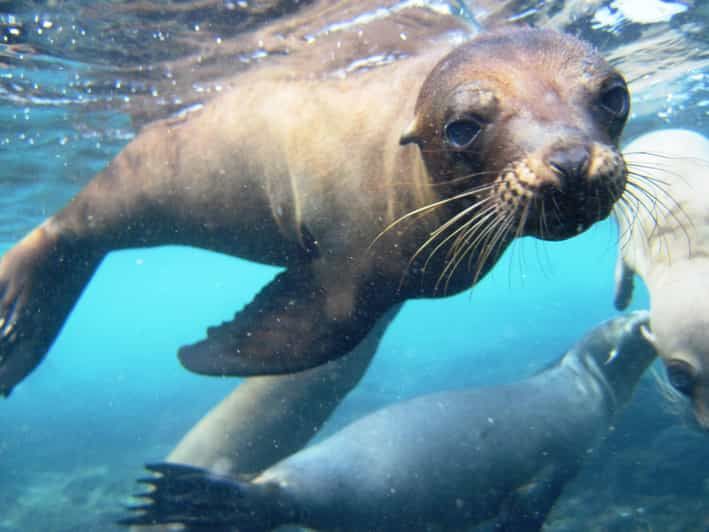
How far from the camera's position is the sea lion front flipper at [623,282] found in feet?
20.3

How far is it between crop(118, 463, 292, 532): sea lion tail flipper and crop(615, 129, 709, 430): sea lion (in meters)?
3.26

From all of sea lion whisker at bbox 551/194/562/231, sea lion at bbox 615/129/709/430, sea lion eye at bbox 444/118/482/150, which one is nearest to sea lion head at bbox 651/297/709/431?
sea lion at bbox 615/129/709/430

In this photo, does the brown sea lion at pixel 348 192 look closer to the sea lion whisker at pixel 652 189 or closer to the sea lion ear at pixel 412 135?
the sea lion ear at pixel 412 135

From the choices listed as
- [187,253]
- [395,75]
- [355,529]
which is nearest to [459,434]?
[355,529]

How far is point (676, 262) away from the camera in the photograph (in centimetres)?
485

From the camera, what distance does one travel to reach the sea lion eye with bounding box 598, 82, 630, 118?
2.30 m

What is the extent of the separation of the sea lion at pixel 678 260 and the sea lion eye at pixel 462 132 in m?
1.56

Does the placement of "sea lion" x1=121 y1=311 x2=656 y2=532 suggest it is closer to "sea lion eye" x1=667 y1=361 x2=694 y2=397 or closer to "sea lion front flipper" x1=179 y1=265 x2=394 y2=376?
"sea lion front flipper" x1=179 y1=265 x2=394 y2=376

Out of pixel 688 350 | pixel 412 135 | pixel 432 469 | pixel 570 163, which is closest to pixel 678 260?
pixel 688 350

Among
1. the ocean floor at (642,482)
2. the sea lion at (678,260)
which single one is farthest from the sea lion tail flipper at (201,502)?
the ocean floor at (642,482)

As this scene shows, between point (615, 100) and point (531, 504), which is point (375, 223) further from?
point (531, 504)

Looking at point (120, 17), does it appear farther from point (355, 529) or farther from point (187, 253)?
point (187, 253)

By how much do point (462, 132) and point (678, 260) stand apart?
11.2 feet

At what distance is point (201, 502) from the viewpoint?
4289mm
